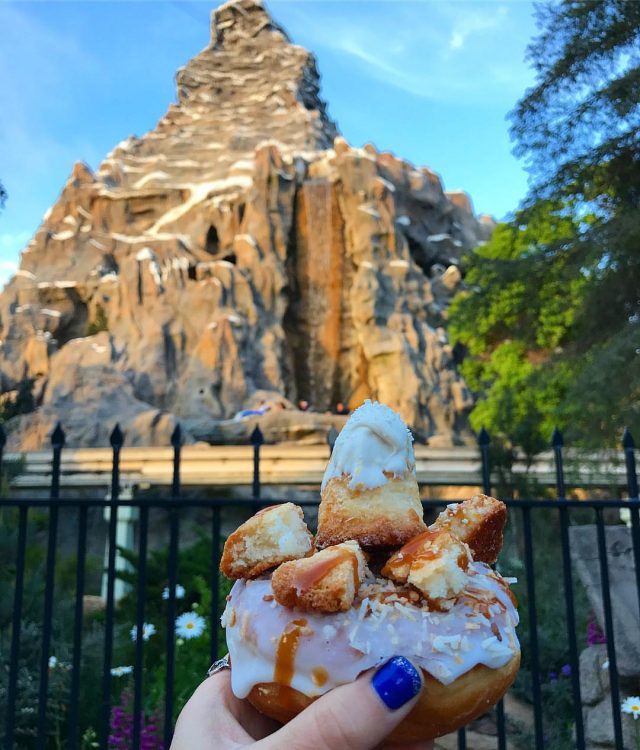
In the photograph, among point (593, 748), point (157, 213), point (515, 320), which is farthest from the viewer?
point (157, 213)

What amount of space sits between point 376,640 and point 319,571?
0.53 ft

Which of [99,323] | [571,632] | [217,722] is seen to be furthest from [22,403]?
[217,722]

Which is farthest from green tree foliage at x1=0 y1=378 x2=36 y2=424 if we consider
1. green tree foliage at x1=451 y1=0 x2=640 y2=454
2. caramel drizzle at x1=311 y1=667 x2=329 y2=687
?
caramel drizzle at x1=311 y1=667 x2=329 y2=687

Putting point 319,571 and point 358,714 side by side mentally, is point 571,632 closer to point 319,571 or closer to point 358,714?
point 358,714

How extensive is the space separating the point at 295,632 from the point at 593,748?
158 inches

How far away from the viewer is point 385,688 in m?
1.07

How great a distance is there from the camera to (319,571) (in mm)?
1100

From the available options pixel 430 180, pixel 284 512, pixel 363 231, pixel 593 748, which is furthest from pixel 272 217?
pixel 284 512

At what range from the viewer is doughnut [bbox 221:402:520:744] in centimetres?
111

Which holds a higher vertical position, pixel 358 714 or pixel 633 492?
pixel 633 492

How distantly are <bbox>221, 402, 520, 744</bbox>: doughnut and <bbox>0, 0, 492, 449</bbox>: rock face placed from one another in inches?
718

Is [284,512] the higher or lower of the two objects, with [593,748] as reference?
higher

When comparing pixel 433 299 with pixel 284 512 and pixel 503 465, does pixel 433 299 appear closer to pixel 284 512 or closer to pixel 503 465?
pixel 503 465

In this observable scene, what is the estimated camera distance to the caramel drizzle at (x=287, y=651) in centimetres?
113
